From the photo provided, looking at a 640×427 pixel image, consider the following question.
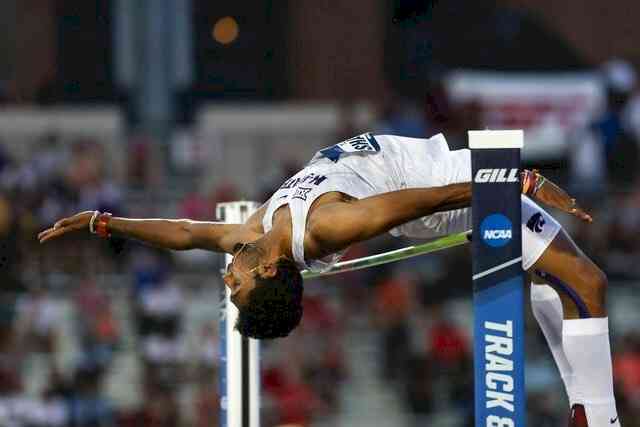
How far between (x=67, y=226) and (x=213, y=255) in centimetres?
764

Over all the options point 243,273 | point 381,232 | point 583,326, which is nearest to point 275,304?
point 243,273

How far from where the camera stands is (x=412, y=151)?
626cm

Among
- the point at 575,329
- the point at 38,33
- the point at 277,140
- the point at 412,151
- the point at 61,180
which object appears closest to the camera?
the point at 575,329

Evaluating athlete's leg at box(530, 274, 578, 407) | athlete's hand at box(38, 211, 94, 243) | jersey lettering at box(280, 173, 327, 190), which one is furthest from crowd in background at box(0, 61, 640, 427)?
jersey lettering at box(280, 173, 327, 190)

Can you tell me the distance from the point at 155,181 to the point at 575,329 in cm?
913

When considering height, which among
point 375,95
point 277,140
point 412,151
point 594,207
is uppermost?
point 375,95

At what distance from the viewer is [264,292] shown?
18.4 feet

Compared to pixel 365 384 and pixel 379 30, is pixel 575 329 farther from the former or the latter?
pixel 379 30

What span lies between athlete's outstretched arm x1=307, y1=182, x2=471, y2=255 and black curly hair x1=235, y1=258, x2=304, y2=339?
0.14 meters

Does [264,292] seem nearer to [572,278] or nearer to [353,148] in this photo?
[353,148]

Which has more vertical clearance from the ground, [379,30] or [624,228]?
[379,30]

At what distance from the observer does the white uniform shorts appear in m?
6.00

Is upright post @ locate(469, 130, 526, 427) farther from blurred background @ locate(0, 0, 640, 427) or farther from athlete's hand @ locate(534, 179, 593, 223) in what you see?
blurred background @ locate(0, 0, 640, 427)

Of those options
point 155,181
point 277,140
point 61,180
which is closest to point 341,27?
point 277,140
